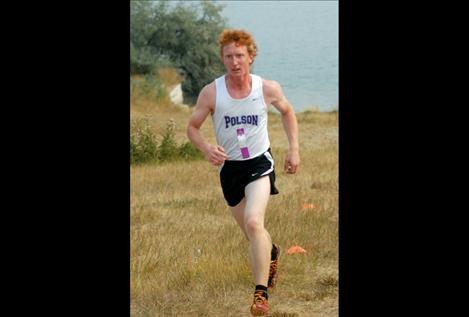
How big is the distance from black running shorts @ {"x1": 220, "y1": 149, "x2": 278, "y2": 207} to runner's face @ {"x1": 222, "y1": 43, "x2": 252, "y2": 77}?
0.72 metres

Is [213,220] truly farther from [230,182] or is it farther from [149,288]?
[230,182]

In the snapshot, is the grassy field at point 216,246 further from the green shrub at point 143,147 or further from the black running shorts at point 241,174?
the green shrub at point 143,147

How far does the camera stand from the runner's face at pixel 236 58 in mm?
6051

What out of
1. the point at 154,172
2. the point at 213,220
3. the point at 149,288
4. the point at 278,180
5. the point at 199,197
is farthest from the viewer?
the point at 154,172

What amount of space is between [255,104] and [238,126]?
23cm

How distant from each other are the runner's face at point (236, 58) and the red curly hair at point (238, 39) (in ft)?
0.11

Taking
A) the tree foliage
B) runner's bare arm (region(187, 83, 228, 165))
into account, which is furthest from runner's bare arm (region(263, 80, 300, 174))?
the tree foliage

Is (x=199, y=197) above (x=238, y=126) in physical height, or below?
below

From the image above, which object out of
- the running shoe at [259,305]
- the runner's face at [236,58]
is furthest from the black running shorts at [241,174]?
the running shoe at [259,305]

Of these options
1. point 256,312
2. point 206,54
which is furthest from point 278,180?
point 206,54

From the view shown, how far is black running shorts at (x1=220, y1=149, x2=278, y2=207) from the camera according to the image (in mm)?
6234

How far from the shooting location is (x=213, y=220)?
9383mm

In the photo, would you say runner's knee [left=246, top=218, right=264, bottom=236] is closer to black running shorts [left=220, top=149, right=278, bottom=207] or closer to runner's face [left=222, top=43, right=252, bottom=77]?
black running shorts [left=220, top=149, right=278, bottom=207]

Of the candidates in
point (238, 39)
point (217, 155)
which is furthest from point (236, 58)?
point (217, 155)
